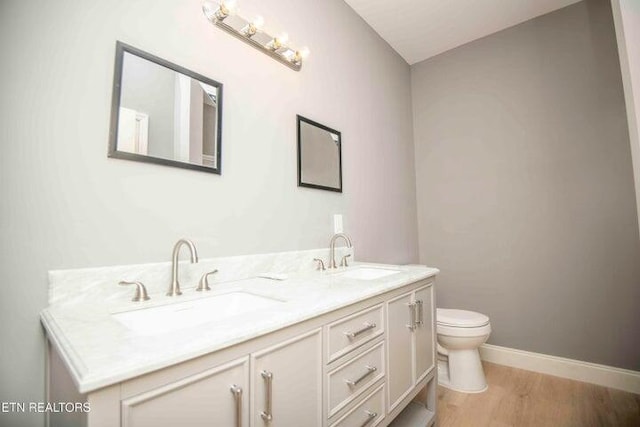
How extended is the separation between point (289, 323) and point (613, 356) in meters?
2.43

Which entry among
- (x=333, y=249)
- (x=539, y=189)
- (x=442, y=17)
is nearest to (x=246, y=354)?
(x=333, y=249)

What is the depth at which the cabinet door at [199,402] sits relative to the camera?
0.53 metres

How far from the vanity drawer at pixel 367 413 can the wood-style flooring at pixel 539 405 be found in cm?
76

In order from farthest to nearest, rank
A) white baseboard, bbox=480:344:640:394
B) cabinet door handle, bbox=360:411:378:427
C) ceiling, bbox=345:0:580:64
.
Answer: ceiling, bbox=345:0:580:64, white baseboard, bbox=480:344:640:394, cabinet door handle, bbox=360:411:378:427

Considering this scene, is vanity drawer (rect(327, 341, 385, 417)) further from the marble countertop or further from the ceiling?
the ceiling

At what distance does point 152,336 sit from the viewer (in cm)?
62

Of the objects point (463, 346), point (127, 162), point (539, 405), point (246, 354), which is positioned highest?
point (127, 162)

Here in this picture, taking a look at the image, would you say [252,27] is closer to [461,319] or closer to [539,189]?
[461,319]

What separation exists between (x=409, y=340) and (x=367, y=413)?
16.1 inches

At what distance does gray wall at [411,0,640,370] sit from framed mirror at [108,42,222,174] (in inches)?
85.8

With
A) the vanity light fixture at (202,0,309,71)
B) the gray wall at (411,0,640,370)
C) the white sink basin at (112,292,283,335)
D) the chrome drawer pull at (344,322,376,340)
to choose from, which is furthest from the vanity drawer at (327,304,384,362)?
the gray wall at (411,0,640,370)

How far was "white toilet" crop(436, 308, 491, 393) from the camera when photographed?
187cm

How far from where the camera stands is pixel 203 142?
1.23m

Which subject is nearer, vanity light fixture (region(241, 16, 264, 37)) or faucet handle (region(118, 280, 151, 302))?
faucet handle (region(118, 280, 151, 302))
